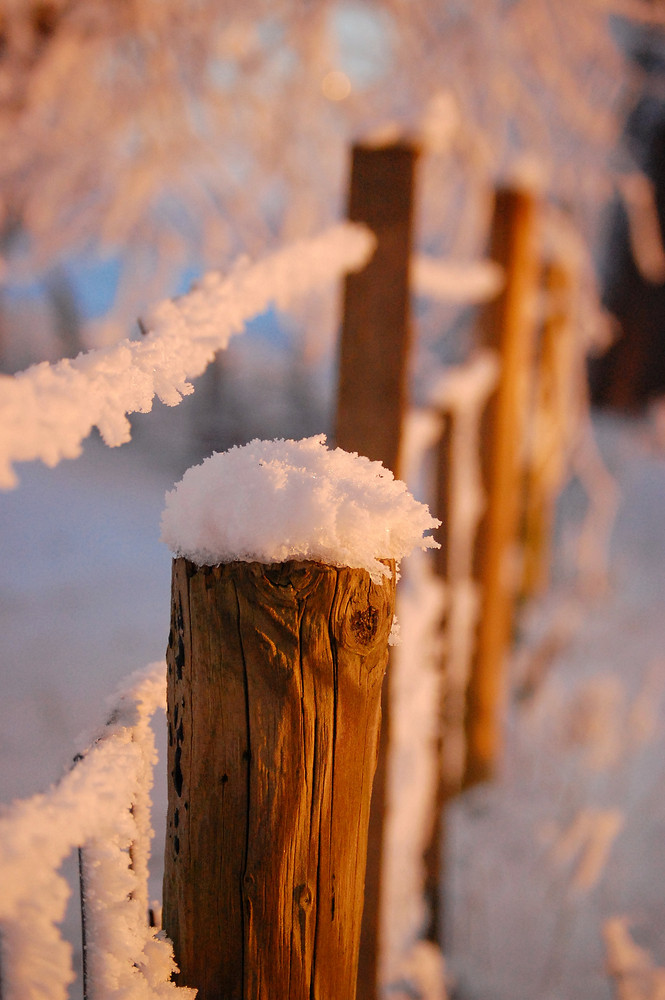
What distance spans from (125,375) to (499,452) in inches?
114

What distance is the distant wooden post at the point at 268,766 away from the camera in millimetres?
746

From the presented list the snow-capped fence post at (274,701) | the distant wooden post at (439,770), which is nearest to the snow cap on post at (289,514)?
the snow-capped fence post at (274,701)

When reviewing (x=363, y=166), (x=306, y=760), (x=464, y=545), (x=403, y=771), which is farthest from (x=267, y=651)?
(x=464, y=545)

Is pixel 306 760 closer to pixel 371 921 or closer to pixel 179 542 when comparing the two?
pixel 179 542

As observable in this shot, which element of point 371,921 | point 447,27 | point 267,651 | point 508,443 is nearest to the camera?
point 267,651

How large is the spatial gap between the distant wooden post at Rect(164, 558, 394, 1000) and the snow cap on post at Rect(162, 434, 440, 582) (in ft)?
0.08

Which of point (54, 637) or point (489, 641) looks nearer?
point (54, 637)

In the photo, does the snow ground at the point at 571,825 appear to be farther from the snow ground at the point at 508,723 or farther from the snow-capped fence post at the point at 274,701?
the snow-capped fence post at the point at 274,701

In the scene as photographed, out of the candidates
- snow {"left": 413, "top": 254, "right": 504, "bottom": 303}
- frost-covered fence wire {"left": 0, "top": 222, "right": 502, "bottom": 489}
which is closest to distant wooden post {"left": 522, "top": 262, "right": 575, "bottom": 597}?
snow {"left": 413, "top": 254, "right": 504, "bottom": 303}

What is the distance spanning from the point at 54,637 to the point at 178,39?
2.99 metres

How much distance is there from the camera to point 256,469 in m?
0.75

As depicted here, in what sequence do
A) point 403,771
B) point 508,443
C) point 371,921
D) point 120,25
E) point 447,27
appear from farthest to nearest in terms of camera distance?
point 447,27, point 508,443, point 120,25, point 403,771, point 371,921

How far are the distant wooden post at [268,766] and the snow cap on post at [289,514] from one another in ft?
0.08

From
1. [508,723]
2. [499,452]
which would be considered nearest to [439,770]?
[499,452]
